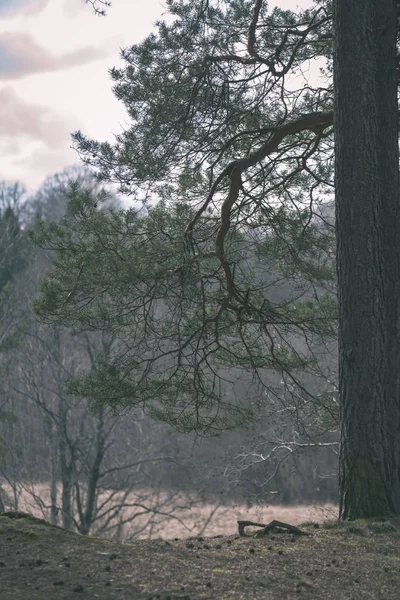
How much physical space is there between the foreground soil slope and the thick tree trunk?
467 mm

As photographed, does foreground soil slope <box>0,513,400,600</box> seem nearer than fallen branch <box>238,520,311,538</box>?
Yes

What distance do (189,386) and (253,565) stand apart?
339 centimetres

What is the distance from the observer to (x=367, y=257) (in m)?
5.92

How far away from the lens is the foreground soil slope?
3.94 m

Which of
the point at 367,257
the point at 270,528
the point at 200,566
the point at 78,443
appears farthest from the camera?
the point at 78,443

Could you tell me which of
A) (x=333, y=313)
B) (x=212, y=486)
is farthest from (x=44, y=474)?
(x=333, y=313)

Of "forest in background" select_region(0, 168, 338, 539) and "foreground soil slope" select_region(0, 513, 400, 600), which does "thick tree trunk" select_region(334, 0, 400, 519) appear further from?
"forest in background" select_region(0, 168, 338, 539)

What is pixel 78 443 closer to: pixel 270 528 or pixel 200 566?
pixel 270 528

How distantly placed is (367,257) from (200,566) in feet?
8.93

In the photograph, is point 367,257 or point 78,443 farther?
point 78,443

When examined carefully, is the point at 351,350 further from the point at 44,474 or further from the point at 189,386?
the point at 44,474

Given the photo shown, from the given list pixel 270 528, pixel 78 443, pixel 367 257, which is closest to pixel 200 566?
pixel 270 528

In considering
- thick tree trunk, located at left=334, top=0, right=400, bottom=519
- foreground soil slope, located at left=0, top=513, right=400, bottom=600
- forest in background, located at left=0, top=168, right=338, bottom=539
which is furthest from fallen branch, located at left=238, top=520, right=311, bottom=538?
forest in background, located at left=0, top=168, right=338, bottom=539

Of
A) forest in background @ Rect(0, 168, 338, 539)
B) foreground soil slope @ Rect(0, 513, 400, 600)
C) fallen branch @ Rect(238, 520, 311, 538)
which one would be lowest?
foreground soil slope @ Rect(0, 513, 400, 600)
